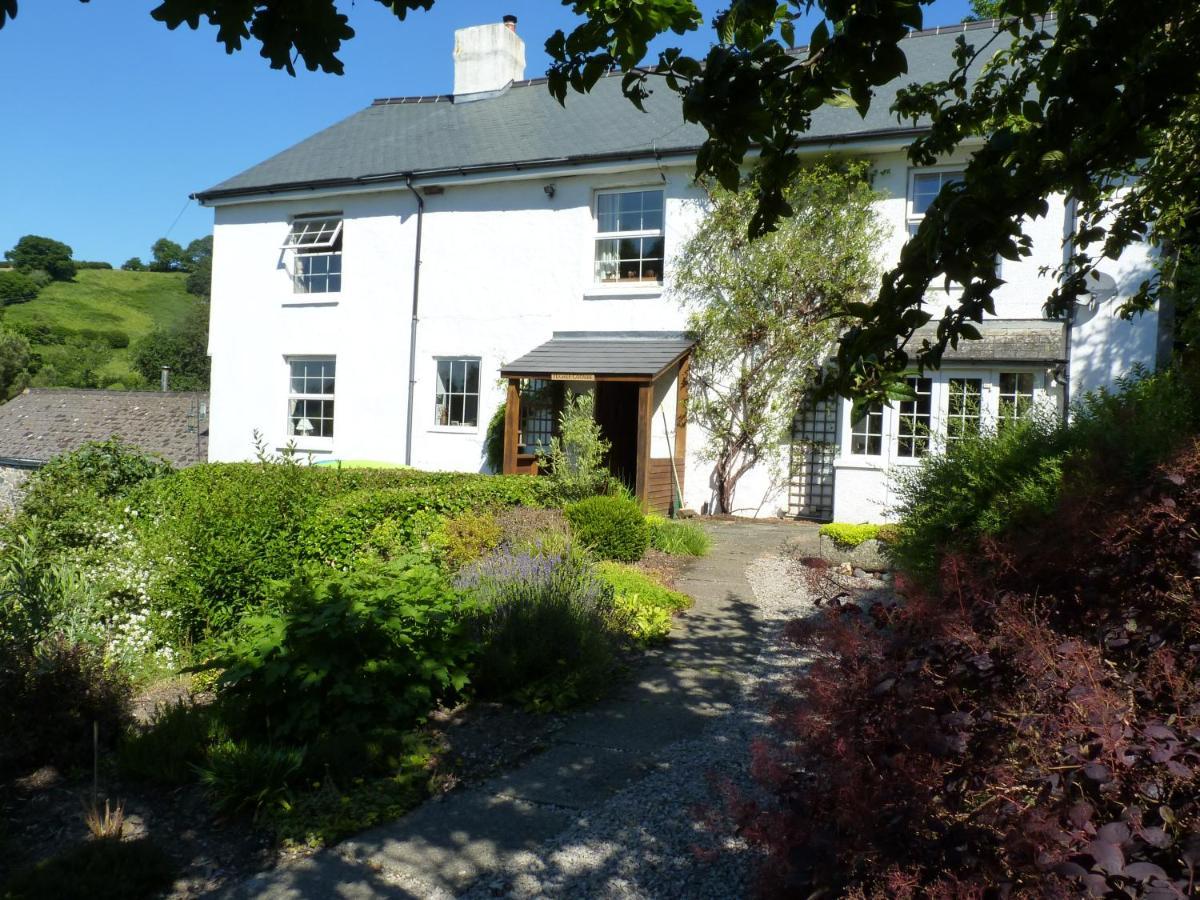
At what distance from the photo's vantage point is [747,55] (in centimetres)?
356

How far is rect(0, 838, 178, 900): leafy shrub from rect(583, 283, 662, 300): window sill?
43.6 feet

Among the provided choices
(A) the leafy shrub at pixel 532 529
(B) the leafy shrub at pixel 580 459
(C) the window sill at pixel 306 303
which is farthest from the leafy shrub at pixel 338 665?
(C) the window sill at pixel 306 303

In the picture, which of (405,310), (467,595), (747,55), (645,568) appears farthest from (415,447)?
(747,55)

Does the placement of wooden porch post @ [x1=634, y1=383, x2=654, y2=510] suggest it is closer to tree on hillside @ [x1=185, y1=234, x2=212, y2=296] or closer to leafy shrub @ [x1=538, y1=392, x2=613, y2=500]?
leafy shrub @ [x1=538, y1=392, x2=613, y2=500]

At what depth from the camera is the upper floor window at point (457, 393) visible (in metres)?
17.9

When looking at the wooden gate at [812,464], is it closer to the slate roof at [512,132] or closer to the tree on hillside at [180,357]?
the slate roof at [512,132]

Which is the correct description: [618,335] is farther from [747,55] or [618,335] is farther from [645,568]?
[747,55]

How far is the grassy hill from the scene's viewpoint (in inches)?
2406

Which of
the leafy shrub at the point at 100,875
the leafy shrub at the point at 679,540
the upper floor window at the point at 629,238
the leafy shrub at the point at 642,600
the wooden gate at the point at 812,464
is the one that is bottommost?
the leafy shrub at the point at 100,875

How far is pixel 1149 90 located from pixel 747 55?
63.4 inches

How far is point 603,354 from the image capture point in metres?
15.7

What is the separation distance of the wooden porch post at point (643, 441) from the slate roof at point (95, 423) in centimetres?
1320

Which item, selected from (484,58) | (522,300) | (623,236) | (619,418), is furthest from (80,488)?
(484,58)

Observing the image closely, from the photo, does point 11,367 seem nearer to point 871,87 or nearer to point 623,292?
point 623,292
